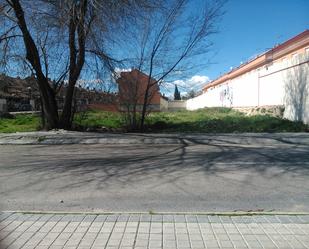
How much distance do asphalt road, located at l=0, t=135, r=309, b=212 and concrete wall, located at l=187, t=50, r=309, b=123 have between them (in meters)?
6.82

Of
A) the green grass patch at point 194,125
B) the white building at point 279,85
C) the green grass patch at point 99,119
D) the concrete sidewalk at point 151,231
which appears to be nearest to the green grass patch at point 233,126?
the green grass patch at point 194,125

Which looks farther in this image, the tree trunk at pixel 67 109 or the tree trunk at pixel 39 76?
the tree trunk at pixel 67 109

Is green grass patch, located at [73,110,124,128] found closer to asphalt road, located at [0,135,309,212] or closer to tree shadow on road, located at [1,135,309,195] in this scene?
tree shadow on road, located at [1,135,309,195]

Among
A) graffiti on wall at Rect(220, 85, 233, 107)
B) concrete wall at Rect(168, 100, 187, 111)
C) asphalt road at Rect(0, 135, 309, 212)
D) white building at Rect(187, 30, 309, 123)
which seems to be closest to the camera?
asphalt road at Rect(0, 135, 309, 212)

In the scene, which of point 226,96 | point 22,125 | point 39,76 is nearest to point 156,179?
point 39,76

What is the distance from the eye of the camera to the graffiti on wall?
3662 cm

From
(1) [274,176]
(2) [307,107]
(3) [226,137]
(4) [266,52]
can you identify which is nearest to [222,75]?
(4) [266,52]

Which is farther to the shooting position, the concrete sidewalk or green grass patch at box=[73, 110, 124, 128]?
green grass patch at box=[73, 110, 124, 128]

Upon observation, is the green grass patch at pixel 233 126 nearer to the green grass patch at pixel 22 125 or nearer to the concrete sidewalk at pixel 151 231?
the green grass patch at pixel 22 125

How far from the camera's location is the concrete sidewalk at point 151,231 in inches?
172

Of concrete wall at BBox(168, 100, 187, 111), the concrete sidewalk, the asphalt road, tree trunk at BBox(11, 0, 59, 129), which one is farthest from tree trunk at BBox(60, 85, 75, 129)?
concrete wall at BBox(168, 100, 187, 111)

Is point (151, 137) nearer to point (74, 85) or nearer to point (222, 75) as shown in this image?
point (74, 85)

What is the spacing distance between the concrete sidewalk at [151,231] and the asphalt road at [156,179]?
2.03ft

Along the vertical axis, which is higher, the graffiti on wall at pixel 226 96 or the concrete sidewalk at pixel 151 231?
the graffiti on wall at pixel 226 96
